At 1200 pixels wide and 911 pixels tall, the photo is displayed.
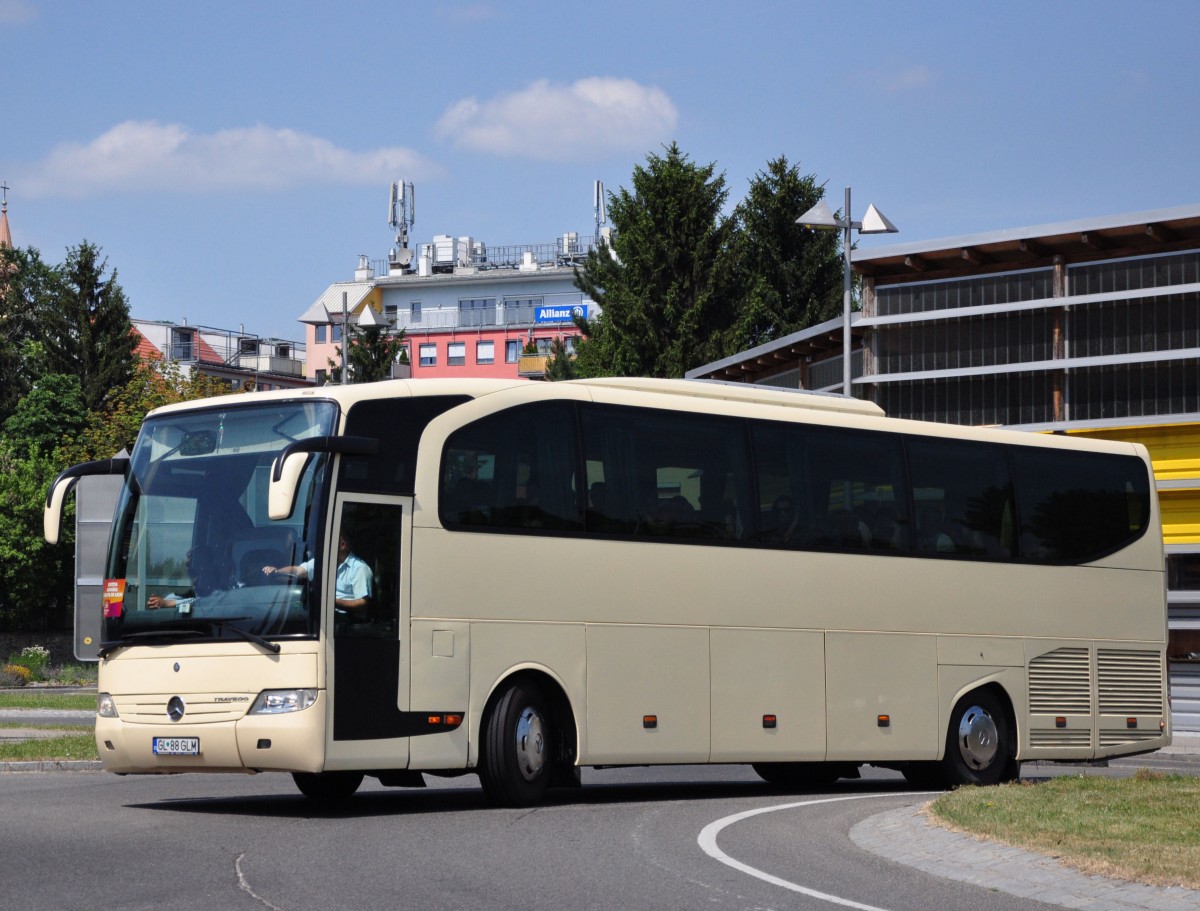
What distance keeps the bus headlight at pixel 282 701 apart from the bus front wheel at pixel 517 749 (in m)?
1.82

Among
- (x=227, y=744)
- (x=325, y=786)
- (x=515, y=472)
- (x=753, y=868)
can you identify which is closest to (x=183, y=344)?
(x=325, y=786)

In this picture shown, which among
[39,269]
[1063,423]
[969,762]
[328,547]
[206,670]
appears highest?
[39,269]

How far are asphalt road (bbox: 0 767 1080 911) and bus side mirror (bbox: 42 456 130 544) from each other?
2.20 meters

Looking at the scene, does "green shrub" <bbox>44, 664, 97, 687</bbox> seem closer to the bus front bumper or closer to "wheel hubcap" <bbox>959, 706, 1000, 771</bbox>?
"wheel hubcap" <bbox>959, 706, 1000, 771</bbox>

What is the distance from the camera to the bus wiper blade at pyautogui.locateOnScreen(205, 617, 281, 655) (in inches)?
560

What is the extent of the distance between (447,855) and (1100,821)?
472 centimetres

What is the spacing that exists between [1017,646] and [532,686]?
254 inches

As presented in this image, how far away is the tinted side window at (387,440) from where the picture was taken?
1470 cm

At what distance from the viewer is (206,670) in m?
14.4

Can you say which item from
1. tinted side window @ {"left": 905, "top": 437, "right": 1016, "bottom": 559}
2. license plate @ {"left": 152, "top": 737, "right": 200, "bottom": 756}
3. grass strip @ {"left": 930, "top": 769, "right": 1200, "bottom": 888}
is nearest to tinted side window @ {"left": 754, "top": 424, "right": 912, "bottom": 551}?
tinted side window @ {"left": 905, "top": 437, "right": 1016, "bottom": 559}

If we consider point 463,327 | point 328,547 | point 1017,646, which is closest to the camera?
point 328,547

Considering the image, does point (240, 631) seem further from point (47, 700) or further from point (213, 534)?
point (47, 700)

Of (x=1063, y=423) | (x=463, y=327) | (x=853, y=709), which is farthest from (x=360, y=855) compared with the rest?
(x=463, y=327)

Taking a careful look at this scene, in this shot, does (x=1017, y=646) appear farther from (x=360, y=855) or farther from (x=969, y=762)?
(x=360, y=855)
